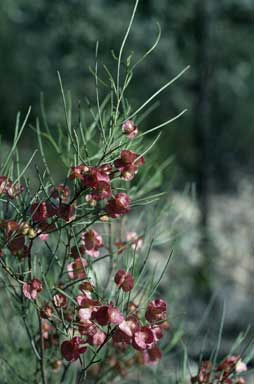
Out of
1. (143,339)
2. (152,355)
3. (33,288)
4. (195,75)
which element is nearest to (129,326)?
(143,339)

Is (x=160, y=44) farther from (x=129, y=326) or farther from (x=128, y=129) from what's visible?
(x=129, y=326)

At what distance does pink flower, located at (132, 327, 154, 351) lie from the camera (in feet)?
2.65

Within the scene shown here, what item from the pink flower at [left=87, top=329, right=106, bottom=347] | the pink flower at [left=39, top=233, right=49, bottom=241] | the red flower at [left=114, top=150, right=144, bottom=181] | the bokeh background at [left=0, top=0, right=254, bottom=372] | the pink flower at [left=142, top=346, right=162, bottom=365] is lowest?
the bokeh background at [left=0, top=0, right=254, bottom=372]

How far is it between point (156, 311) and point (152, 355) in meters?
0.26

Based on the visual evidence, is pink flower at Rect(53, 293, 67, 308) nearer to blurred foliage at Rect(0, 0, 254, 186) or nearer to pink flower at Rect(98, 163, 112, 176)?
pink flower at Rect(98, 163, 112, 176)

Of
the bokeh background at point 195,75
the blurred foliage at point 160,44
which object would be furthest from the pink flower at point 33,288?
the blurred foliage at point 160,44

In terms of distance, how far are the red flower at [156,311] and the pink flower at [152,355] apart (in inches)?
9.1

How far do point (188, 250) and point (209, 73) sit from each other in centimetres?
128

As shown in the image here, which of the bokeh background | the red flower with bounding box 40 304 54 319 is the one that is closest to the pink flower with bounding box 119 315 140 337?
the red flower with bounding box 40 304 54 319

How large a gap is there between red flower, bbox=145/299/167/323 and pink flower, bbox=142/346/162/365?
0.23 m

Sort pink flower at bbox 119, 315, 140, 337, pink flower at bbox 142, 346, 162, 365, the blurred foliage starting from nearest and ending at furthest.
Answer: pink flower at bbox 119, 315, 140, 337
pink flower at bbox 142, 346, 162, 365
the blurred foliage

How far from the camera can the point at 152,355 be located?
3.54 feet

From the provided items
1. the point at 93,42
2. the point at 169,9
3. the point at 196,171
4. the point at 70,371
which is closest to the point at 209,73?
the point at 169,9

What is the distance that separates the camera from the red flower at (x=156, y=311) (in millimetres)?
840
